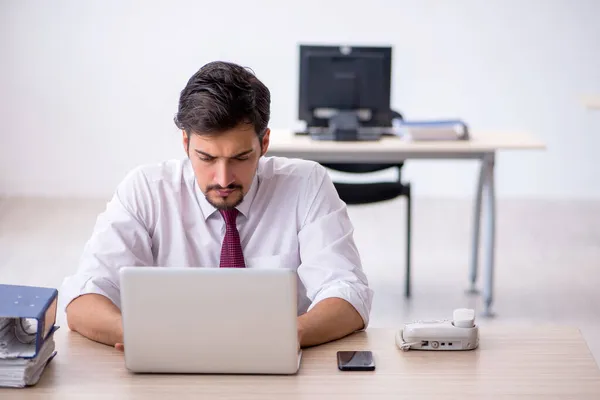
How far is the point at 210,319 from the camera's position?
1.63 metres

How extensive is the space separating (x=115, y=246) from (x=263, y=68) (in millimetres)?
3882

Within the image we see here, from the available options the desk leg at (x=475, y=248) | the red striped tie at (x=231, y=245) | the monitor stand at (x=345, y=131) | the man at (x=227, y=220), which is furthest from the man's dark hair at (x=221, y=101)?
the desk leg at (x=475, y=248)

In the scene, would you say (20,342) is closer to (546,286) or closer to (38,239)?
(546,286)

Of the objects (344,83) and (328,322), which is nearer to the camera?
(328,322)

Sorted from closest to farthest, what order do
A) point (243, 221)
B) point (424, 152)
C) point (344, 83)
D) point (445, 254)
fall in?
point (243, 221) → point (424, 152) → point (344, 83) → point (445, 254)

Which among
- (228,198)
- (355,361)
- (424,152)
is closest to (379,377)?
(355,361)

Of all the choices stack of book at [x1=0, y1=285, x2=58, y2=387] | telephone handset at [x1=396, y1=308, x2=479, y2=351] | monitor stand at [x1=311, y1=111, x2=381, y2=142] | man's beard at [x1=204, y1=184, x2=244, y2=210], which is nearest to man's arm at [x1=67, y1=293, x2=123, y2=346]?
stack of book at [x1=0, y1=285, x2=58, y2=387]

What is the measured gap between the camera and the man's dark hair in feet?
6.58

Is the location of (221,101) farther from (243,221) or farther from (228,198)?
(243,221)

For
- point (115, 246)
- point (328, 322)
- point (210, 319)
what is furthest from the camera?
point (115, 246)

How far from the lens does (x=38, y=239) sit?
5031 mm

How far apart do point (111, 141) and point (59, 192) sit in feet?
1.58

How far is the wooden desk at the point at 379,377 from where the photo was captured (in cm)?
165

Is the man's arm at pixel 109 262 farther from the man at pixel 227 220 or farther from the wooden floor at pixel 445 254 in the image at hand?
the wooden floor at pixel 445 254
